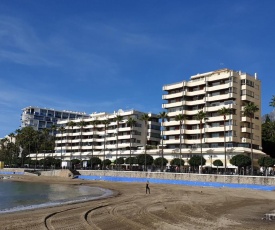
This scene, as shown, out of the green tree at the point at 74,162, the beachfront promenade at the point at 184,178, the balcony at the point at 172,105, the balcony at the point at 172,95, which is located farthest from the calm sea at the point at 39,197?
the green tree at the point at 74,162

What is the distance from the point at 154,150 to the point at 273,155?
36.4 m

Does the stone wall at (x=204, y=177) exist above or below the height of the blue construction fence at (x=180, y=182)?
above

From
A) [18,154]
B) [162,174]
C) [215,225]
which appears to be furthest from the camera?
[18,154]

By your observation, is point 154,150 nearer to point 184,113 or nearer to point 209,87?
point 184,113

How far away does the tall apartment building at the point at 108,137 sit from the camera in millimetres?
127188

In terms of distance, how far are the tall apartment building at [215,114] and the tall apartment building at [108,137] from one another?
727 inches

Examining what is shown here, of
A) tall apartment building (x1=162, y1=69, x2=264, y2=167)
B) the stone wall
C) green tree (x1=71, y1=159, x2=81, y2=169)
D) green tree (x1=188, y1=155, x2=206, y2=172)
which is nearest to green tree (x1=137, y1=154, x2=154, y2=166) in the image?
the stone wall

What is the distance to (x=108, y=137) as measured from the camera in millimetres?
Answer: 136000

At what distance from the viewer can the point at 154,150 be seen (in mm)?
110250

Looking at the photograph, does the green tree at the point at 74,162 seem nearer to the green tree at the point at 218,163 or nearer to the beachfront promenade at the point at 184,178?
the beachfront promenade at the point at 184,178

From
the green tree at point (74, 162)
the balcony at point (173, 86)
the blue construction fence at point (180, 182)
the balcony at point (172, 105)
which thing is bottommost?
the blue construction fence at point (180, 182)

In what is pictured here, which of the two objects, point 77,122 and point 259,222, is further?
point 77,122

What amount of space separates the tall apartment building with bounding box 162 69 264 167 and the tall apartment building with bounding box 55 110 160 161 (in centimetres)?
1847

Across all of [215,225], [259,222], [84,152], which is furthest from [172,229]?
[84,152]
